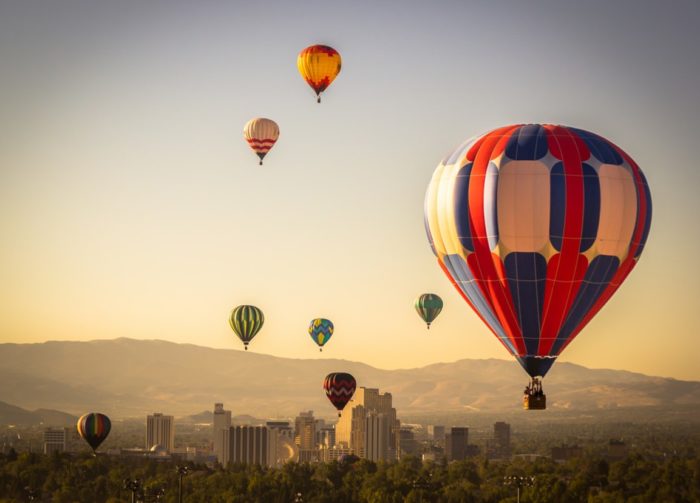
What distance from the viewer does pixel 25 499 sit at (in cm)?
15400

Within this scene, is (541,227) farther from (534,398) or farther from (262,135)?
(262,135)

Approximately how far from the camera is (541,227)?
193ft

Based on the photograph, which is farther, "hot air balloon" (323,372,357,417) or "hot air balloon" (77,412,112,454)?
"hot air balloon" (323,372,357,417)

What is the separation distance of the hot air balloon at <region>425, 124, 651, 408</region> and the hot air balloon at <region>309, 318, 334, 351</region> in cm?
6827

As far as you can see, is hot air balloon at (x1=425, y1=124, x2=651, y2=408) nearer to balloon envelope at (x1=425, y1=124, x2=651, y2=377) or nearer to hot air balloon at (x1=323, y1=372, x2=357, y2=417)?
balloon envelope at (x1=425, y1=124, x2=651, y2=377)

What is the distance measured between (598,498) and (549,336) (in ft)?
269

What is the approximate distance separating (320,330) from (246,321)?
45.2ft

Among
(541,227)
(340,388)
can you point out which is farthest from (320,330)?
(541,227)

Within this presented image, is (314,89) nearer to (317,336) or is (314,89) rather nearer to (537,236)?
(537,236)

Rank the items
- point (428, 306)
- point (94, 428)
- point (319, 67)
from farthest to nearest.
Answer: point (94, 428), point (428, 306), point (319, 67)

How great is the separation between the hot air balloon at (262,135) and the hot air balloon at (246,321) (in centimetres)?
2475

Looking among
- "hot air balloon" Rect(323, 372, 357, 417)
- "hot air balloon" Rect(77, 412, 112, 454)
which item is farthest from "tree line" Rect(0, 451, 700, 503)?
"hot air balloon" Rect(323, 372, 357, 417)

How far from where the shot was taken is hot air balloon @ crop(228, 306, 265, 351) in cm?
11638

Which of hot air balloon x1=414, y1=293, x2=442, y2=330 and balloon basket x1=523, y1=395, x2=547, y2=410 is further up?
hot air balloon x1=414, y1=293, x2=442, y2=330
